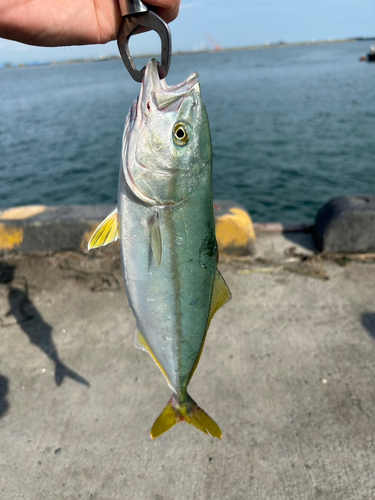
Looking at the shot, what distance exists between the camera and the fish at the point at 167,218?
160 centimetres

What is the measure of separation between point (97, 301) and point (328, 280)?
2.88 m

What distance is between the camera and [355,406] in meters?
3.25

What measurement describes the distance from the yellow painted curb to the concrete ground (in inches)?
8.5

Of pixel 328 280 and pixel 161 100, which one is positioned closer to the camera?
pixel 161 100

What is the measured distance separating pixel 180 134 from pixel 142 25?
57 centimetres

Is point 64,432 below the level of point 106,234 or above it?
below

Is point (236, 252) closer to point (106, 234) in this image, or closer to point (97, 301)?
point (97, 301)

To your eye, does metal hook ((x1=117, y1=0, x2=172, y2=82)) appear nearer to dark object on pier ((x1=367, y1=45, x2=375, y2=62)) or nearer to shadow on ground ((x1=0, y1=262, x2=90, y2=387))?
shadow on ground ((x1=0, y1=262, x2=90, y2=387))

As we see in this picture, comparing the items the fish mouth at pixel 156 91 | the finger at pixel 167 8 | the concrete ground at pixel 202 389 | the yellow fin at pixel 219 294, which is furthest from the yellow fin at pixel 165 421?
the finger at pixel 167 8

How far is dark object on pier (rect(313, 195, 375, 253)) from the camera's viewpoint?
5.03 m

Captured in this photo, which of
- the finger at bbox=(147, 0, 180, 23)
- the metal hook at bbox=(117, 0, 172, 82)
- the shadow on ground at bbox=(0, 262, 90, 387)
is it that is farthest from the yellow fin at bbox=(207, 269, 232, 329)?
the shadow on ground at bbox=(0, 262, 90, 387)

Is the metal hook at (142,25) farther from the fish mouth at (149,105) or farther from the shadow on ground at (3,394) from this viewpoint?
the shadow on ground at (3,394)

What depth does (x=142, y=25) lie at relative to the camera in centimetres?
174

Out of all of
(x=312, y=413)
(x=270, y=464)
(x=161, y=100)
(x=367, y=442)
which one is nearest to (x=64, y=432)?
(x=270, y=464)
